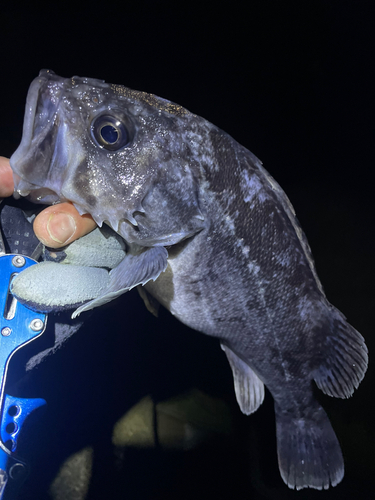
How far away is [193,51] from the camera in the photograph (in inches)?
83.9

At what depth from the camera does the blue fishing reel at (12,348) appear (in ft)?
2.35

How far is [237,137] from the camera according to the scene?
2.42m

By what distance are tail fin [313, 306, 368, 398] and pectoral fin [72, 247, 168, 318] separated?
0.65 m

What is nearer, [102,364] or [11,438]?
[11,438]

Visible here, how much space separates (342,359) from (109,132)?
107 centimetres

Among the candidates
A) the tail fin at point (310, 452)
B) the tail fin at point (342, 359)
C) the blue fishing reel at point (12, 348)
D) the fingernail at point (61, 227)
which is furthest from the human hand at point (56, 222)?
the tail fin at point (310, 452)

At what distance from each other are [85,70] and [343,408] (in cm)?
319

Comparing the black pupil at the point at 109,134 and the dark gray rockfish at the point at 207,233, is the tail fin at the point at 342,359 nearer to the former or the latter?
the dark gray rockfish at the point at 207,233

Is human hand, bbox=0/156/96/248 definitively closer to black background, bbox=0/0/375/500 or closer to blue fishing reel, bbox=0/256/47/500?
blue fishing reel, bbox=0/256/47/500

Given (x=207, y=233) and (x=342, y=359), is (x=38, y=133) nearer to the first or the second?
(x=207, y=233)

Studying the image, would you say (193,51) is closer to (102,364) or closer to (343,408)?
(102,364)

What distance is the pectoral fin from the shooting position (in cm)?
72

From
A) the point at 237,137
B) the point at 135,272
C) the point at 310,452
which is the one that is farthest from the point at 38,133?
the point at 237,137

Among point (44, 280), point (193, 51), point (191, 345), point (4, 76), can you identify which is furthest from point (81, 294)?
point (193, 51)
